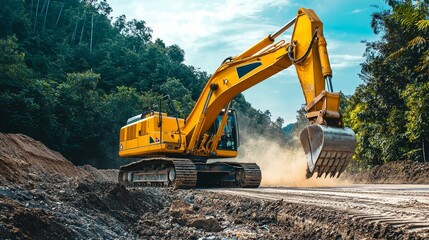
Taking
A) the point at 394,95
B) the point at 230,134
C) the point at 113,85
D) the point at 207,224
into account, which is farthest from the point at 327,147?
the point at 113,85

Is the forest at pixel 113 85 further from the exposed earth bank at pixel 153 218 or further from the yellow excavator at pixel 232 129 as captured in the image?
the exposed earth bank at pixel 153 218

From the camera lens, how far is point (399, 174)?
1927 cm

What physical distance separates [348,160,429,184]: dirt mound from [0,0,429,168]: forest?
2.18m

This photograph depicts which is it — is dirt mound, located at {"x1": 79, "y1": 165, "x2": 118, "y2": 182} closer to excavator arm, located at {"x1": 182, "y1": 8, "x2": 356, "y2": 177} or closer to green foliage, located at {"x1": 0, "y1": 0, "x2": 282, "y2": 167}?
green foliage, located at {"x1": 0, "y1": 0, "x2": 282, "y2": 167}

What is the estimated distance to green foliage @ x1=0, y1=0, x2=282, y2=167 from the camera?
3033 cm

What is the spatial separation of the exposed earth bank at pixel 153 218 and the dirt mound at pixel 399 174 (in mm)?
11283

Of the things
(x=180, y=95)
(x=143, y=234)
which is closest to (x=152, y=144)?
(x=143, y=234)

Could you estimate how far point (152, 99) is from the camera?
48562mm

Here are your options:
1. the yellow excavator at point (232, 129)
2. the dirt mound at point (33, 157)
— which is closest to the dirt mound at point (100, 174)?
the dirt mound at point (33, 157)

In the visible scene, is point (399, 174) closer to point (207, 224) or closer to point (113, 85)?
point (207, 224)

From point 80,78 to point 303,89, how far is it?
112ft

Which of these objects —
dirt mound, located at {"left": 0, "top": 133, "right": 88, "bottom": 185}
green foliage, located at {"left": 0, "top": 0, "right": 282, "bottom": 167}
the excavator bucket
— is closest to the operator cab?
the excavator bucket

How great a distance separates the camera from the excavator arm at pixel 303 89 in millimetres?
9113

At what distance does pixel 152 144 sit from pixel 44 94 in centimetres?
1906
